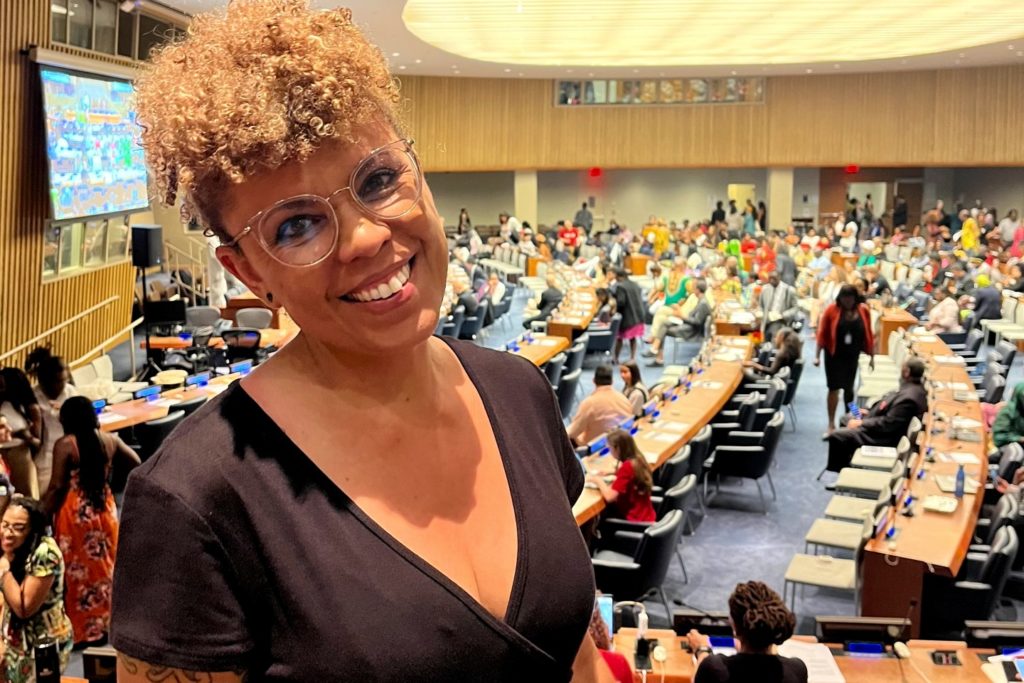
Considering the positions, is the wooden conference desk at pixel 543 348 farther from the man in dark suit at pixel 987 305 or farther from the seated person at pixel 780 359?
the man in dark suit at pixel 987 305

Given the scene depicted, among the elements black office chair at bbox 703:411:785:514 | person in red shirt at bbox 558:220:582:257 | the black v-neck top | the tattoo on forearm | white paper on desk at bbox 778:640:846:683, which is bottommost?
white paper on desk at bbox 778:640:846:683

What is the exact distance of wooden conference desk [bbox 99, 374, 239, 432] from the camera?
368 inches

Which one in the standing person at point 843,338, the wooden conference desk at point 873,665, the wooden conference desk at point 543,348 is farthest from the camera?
the wooden conference desk at point 543,348

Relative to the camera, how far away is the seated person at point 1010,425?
9.10 m

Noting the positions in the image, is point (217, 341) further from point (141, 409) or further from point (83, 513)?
point (83, 513)

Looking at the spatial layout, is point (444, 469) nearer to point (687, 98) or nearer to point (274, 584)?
point (274, 584)

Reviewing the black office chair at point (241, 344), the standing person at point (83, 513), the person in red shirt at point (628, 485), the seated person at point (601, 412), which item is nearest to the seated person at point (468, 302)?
the black office chair at point (241, 344)

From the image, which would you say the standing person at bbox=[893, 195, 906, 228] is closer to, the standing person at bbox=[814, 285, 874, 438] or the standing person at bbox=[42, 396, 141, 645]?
the standing person at bbox=[814, 285, 874, 438]

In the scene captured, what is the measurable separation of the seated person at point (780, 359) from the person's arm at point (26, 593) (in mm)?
8613

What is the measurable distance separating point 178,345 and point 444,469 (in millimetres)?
13425

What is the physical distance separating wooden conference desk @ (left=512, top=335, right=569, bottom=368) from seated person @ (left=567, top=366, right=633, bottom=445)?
118 inches

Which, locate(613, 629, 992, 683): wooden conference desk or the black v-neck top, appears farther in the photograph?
locate(613, 629, 992, 683): wooden conference desk

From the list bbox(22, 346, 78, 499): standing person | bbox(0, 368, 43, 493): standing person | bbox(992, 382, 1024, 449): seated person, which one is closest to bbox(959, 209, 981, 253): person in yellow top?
bbox(992, 382, 1024, 449): seated person

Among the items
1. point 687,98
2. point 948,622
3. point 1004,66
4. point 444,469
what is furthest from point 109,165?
point 1004,66
